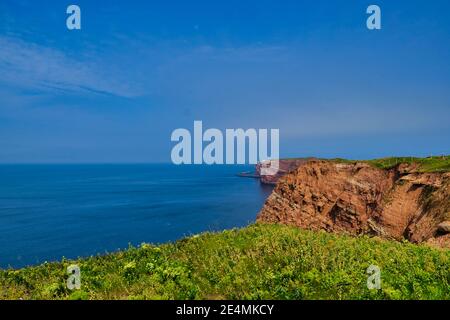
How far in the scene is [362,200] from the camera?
203ft

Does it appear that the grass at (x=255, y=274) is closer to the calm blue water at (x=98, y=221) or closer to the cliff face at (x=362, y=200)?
the cliff face at (x=362, y=200)

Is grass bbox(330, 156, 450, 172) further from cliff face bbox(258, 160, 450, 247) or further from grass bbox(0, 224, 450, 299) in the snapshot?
grass bbox(0, 224, 450, 299)

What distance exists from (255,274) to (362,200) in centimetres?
5456

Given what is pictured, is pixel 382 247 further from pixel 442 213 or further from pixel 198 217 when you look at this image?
pixel 198 217

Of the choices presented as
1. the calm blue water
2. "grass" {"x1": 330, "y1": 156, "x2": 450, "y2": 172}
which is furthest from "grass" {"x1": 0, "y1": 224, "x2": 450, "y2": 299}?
the calm blue water

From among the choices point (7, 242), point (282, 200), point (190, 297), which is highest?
point (190, 297)

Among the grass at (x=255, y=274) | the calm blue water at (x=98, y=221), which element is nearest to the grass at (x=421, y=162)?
the calm blue water at (x=98, y=221)

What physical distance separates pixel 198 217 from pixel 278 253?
105162 mm

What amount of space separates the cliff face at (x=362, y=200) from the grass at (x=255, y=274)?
27.2 metres

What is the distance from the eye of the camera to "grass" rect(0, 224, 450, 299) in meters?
10.5

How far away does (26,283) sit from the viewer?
15.7 meters

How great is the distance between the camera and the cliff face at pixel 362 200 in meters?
44.1

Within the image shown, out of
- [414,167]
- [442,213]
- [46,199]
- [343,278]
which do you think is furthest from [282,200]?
[46,199]

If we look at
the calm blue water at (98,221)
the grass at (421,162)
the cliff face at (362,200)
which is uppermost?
the grass at (421,162)
